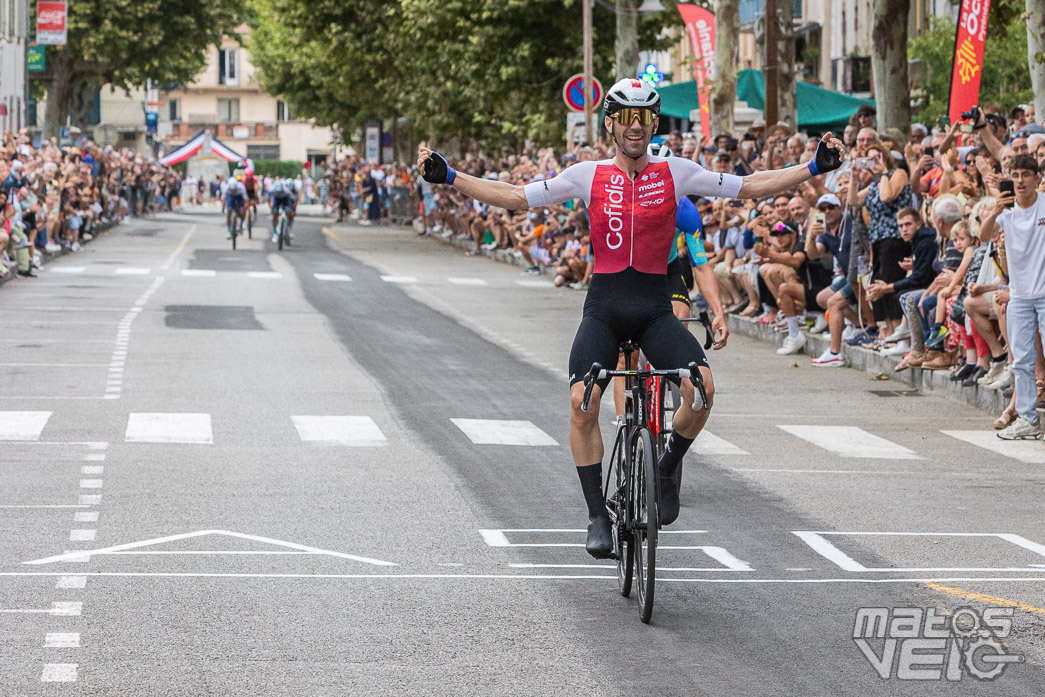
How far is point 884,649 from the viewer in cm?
698

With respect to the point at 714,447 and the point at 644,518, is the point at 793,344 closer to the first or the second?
the point at 714,447

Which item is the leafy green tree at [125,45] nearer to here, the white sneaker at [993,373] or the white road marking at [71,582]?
the white sneaker at [993,373]

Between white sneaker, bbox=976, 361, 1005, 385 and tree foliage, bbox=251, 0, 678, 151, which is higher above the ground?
tree foliage, bbox=251, 0, 678, 151

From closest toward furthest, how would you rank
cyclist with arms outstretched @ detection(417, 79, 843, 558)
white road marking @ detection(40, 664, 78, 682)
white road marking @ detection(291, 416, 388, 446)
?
1. white road marking @ detection(40, 664, 78, 682)
2. cyclist with arms outstretched @ detection(417, 79, 843, 558)
3. white road marking @ detection(291, 416, 388, 446)

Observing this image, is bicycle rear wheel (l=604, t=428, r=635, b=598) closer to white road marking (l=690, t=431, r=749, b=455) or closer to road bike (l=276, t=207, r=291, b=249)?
white road marking (l=690, t=431, r=749, b=455)

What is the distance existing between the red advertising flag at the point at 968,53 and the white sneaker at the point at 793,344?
301 centimetres

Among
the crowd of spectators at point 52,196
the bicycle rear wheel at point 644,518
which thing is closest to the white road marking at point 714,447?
the bicycle rear wheel at point 644,518

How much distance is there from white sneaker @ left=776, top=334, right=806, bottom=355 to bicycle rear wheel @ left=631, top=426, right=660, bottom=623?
13.2 meters

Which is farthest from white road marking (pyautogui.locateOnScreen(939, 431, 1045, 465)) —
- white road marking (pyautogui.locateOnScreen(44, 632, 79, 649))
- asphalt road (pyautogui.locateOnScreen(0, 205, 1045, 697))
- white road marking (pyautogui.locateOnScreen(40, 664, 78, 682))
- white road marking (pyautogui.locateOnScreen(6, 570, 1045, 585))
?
white road marking (pyautogui.locateOnScreen(40, 664, 78, 682))

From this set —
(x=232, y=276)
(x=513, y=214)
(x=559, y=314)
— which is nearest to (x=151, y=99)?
(x=513, y=214)

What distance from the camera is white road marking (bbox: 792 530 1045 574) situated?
8.64 m

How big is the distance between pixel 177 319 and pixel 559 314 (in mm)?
5327

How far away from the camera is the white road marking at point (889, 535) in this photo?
864cm

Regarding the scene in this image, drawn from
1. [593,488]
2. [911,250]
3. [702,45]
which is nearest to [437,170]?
[593,488]
